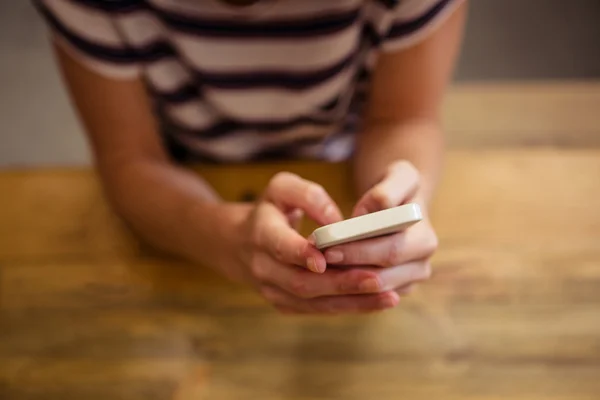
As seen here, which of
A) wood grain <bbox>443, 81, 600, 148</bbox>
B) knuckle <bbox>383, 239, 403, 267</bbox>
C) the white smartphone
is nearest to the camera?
the white smartphone

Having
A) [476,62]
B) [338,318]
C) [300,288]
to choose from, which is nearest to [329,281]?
[300,288]

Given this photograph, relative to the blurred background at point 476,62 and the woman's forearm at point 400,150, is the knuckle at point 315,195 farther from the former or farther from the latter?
the blurred background at point 476,62

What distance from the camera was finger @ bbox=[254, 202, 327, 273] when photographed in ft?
1.45

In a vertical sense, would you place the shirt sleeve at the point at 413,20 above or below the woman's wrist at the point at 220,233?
above

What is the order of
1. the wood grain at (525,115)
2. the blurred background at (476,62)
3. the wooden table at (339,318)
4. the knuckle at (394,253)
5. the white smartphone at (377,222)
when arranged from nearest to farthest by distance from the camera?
the white smartphone at (377,222)
the knuckle at (394,253)
the wooden table at (339,318)
the wood grain at (525,115)
the blurred background at (476,62)

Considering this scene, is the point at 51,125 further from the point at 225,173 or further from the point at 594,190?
the point at 594,190

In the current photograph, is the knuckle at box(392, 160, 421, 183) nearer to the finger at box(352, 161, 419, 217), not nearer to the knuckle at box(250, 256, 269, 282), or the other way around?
the finger at box(352, 161, 419, 217)

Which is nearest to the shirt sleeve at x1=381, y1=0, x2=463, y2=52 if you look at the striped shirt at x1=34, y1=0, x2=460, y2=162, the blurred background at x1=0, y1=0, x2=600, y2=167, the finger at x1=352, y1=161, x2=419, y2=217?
the striped shirt at x1=34, y1=0, x2=460, y2=162

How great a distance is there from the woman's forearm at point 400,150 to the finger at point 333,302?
0.14 m

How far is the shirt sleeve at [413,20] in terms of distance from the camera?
55 cm

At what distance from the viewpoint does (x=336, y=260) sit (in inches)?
17.8

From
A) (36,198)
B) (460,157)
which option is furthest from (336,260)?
(36,198)

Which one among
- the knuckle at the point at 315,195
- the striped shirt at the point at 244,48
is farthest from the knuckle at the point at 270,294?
the striped shirt at the point at 244,48

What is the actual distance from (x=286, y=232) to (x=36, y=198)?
14.2 inches
